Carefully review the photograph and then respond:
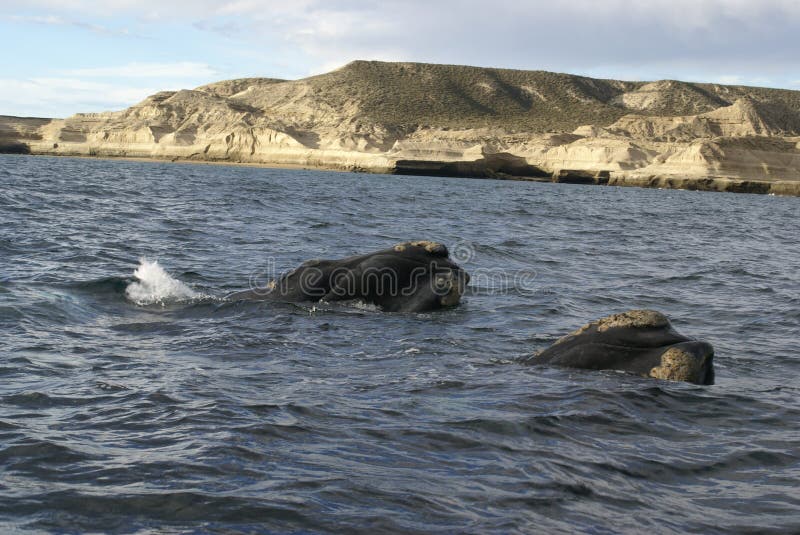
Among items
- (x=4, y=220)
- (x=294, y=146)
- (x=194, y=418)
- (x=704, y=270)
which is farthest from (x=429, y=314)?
(x=294, y=146)

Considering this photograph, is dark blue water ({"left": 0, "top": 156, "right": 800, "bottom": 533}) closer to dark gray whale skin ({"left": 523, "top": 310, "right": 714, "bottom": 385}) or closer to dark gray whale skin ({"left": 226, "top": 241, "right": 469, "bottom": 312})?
dark gray whale skin ({"left": 523, "top": 310, "right": 714, "bottom": 385})

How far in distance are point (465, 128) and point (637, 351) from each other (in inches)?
3705

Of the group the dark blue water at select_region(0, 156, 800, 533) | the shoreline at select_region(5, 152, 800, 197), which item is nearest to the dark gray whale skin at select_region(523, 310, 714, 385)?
the dark blue water at select_region(0, 156, 800, 533)

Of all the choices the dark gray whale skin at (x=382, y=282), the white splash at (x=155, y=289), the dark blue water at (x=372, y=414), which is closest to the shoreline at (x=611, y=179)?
the dark blue water at (x=372, y=414)

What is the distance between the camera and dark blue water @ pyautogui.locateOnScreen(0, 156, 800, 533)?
4.32m

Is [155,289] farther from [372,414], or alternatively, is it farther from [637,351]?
[637,351]

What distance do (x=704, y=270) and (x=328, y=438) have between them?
12.2 metres

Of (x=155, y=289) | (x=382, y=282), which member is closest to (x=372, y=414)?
(x=382, y=282)

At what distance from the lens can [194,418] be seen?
18.7 feet

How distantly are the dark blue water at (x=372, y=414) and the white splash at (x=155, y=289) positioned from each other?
2.8 inches

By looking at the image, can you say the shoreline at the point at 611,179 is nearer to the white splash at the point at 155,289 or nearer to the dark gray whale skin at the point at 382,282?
the dark gray whale skin at the point at 382,282

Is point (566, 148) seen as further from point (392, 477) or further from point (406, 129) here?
point (392, 477)

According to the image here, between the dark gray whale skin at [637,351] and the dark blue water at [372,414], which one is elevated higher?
the dark gray whale skin at [637,351]

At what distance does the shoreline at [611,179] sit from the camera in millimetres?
68125
